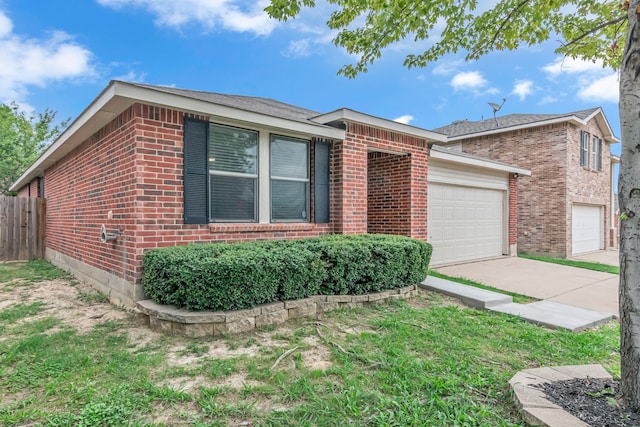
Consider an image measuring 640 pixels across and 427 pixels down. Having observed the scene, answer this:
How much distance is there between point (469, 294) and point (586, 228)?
12.3m

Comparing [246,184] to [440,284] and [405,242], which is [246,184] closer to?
[405,242]

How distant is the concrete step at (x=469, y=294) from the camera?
5430mm

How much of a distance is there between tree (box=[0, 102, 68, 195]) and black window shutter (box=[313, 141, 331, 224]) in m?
22.7

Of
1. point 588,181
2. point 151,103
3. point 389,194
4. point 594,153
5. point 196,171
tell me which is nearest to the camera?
point 151,103

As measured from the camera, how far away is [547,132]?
512 inches

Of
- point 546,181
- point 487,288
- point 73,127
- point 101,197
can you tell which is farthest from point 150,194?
point 546,181

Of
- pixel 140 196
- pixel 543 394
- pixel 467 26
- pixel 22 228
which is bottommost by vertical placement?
pixel 543 394

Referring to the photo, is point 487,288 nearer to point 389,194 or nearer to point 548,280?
point 548,280

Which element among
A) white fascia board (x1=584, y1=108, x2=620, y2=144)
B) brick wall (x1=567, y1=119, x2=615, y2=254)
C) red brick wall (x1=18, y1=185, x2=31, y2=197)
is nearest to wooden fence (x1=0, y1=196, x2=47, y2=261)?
red brick wall (x1=18, y1=185, x2=31, y2=197)

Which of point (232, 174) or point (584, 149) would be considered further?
point (584, 149)

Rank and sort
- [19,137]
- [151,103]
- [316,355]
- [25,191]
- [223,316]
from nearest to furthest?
[316,355], [223,316], [151,103], [25,191], [19,137]

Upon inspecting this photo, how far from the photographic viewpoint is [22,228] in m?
10.4

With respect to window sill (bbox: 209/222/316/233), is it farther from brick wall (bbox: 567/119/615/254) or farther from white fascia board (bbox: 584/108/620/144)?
white fascia board (bbox: 584/108/620/144)

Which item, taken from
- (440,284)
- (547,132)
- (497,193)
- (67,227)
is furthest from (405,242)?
(547,132)
